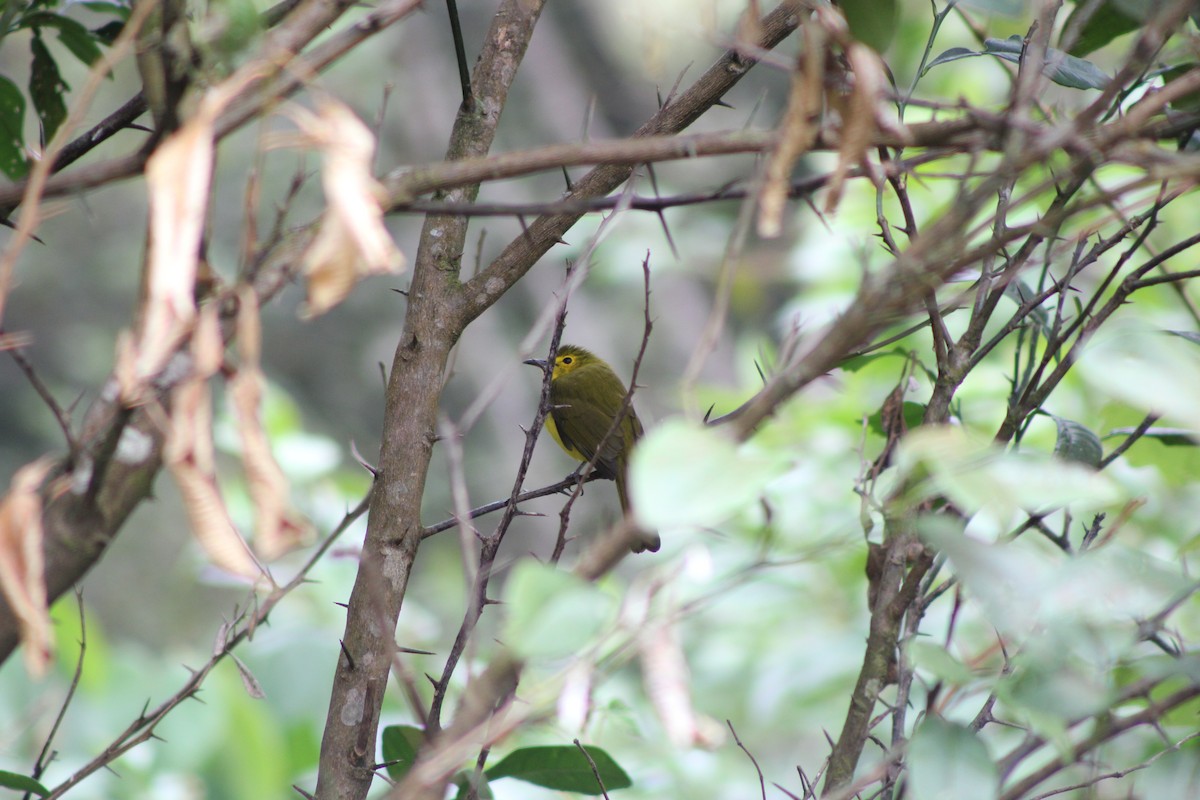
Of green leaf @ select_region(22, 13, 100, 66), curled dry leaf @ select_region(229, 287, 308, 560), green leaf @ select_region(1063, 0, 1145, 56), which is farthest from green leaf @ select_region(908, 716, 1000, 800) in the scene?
green leaf @ select_region(22, 13, 100, 66)

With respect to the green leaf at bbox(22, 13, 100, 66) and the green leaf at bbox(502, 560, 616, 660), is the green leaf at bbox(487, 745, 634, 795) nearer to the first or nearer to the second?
the green leaf at bbox(502, 560, 616, 660)

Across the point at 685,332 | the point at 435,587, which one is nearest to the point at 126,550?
the point at 435,587

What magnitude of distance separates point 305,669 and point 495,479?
6497 mm

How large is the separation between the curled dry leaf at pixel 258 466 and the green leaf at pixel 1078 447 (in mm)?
1332

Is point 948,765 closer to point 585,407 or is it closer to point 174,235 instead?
point 174,235

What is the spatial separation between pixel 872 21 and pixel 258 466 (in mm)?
1024

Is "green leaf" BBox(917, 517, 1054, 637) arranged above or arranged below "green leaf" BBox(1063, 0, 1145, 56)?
below

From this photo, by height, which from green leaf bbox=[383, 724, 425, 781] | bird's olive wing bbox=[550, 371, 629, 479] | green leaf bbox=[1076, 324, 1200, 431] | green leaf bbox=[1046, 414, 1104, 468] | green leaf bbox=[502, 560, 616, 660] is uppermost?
bird's olive wing bbox=[550, 371, 629, 479]

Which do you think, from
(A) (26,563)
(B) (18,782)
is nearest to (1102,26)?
(A) (26,563)

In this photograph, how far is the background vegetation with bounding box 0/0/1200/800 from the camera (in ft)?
2.87

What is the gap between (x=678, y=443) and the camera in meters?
0.80

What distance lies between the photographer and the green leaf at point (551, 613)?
787mm

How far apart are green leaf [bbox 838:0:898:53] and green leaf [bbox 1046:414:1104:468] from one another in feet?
2.47

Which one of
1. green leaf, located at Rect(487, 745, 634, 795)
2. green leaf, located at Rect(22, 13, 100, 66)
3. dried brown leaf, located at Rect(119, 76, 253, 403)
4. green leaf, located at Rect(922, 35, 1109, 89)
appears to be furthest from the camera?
green leaf, located at Rect(22, 13, 100, 66)
